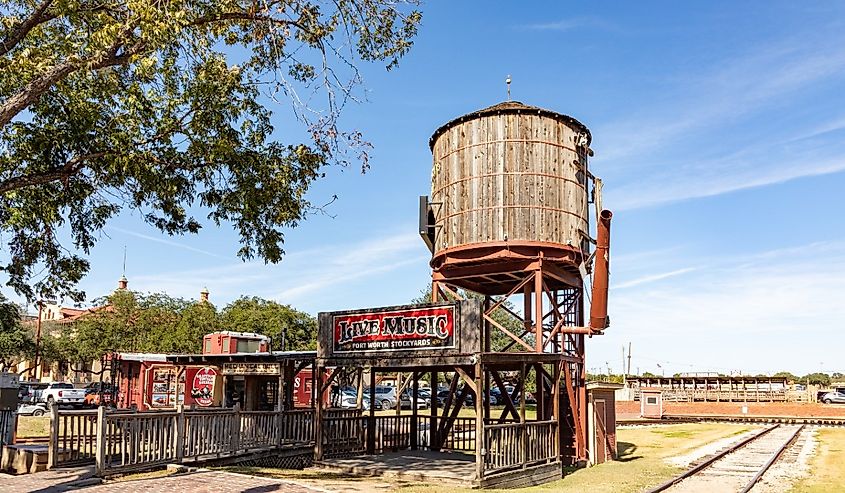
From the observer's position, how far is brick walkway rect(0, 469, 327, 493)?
13.6 m

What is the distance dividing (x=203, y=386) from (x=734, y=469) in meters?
24.0

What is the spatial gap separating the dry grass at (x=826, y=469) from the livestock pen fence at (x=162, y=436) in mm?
13036

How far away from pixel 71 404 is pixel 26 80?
34.8m

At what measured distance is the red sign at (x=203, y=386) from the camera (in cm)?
3631

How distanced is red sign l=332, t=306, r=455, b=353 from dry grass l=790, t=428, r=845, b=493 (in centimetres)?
894

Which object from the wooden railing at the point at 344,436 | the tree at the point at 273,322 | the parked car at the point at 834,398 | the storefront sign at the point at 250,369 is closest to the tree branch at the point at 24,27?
the wooden railing at the point at 344,436

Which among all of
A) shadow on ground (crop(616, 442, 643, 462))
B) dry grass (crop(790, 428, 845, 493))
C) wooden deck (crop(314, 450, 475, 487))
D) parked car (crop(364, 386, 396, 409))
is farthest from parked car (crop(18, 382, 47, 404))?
dry grass (crop(790, 428, 845, 493))

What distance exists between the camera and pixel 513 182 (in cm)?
2191

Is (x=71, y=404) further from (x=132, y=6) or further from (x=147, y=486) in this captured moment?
(x=132, y=6)

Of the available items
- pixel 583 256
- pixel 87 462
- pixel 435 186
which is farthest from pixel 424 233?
pixel 87 462

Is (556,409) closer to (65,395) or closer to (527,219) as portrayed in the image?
(527,219)

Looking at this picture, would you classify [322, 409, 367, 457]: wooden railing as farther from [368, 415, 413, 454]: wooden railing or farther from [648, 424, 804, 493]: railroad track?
[648, 424, 804, 493]: railroad track

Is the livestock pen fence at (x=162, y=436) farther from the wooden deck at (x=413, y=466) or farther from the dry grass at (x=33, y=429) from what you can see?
the dry grass at (x=33, y=429)

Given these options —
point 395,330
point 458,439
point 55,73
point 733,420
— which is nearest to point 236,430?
point 395,330
